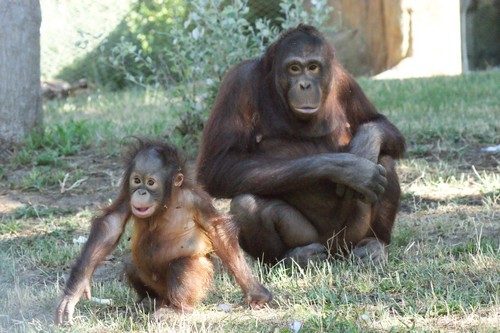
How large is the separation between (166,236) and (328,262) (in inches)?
34.1

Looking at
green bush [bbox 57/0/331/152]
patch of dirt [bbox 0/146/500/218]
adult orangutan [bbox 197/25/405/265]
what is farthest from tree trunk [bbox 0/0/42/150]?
adult orangutan [bbox 197/25/405/265]

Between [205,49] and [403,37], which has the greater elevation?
[403,37]

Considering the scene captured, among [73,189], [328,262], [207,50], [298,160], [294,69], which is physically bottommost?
[328,262]

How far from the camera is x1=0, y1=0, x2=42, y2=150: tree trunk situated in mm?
6828

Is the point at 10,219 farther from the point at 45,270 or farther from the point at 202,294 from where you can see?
the point at 202,294

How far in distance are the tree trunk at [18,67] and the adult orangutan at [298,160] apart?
2.95 meters

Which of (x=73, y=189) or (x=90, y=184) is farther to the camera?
(x=90, y=184)

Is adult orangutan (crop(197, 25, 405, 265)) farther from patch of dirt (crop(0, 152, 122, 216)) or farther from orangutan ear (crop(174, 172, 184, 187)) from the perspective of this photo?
patch of dirt (crop(0, 152, 122, 216))

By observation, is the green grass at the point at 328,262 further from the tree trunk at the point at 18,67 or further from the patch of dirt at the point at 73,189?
the tree trunk at the point at 18,67

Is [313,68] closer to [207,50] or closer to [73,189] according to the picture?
[73,189]

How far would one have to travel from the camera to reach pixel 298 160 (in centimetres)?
424

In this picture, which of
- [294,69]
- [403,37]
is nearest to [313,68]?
[294,69]

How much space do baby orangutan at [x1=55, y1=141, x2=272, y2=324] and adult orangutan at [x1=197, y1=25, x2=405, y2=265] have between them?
20.5 inches

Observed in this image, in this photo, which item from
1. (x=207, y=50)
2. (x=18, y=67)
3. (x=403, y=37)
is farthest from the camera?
(x=403, y=37)
